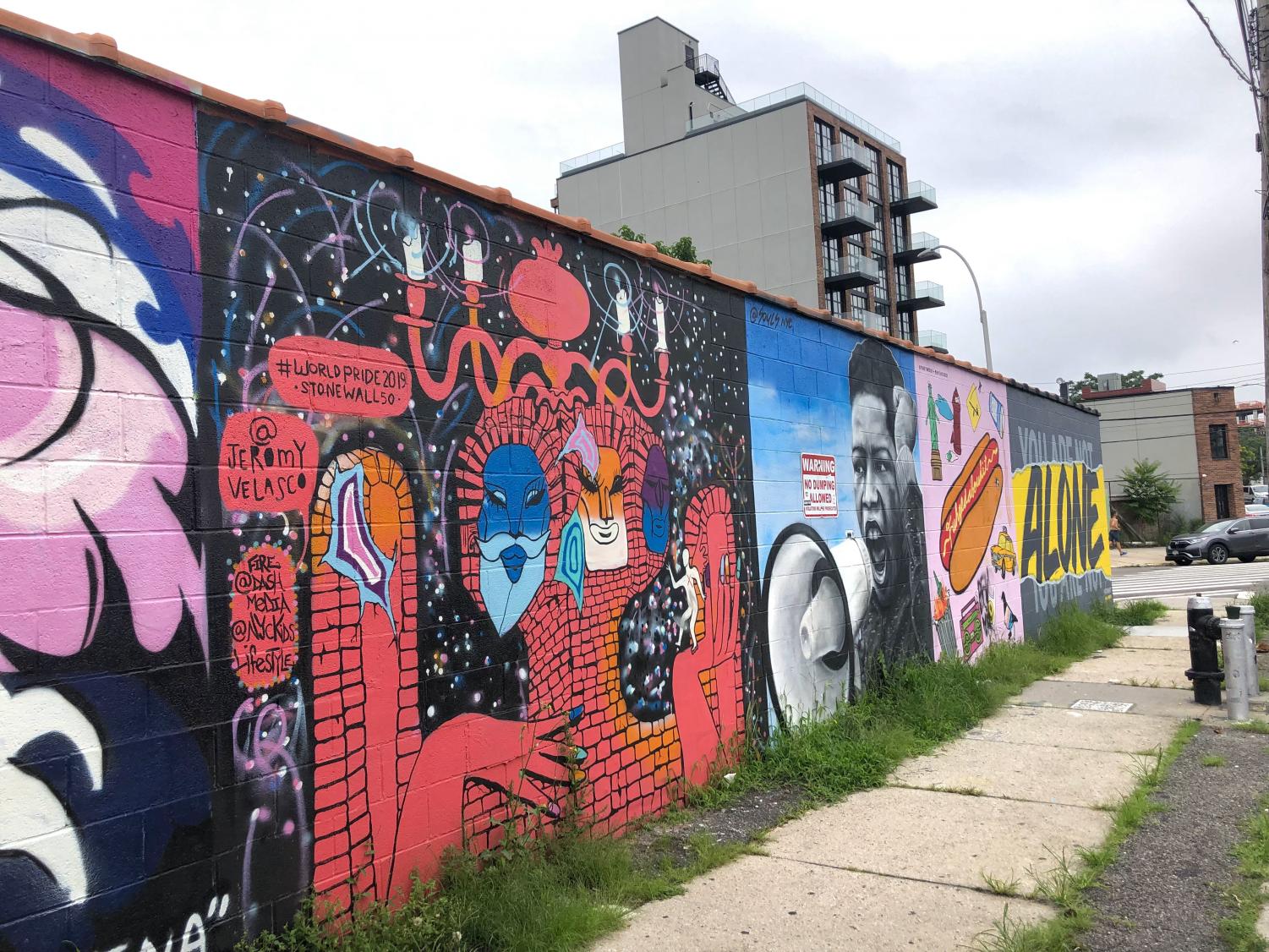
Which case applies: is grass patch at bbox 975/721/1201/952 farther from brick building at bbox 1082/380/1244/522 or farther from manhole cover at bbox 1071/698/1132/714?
brick building at bbox 1082/380/1244/522

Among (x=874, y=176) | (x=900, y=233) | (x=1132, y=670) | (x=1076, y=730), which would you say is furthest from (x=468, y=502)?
(x=900, y=233)

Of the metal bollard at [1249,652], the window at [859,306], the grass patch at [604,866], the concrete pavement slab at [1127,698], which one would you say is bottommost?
the concrete pavement slab at [1127,698]

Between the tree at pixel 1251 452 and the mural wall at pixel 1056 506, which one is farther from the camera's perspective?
the tree at pixel 1251 452

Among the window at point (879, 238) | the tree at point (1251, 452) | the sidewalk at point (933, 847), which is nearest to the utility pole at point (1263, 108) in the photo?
the sidewalk at point (933, 847)

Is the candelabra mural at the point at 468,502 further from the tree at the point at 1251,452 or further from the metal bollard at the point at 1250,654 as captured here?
the tree at the point at 1251,452

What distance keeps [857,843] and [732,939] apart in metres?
1.48

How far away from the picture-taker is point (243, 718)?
11.9ft

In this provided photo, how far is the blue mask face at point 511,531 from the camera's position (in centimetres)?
481

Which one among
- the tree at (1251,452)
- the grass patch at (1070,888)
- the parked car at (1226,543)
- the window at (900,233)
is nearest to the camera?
the grass patch at (1070,888)

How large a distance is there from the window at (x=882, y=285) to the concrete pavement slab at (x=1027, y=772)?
53.8m

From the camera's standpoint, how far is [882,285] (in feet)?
194

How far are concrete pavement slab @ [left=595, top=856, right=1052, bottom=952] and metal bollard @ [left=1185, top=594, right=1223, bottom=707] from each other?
212 inches

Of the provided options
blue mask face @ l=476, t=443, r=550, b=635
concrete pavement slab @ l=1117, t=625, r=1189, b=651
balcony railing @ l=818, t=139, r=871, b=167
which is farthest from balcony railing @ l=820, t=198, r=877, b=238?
blue mask face @ l=476, t=443, r=550, b=635

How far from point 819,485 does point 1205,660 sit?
13.3ft
